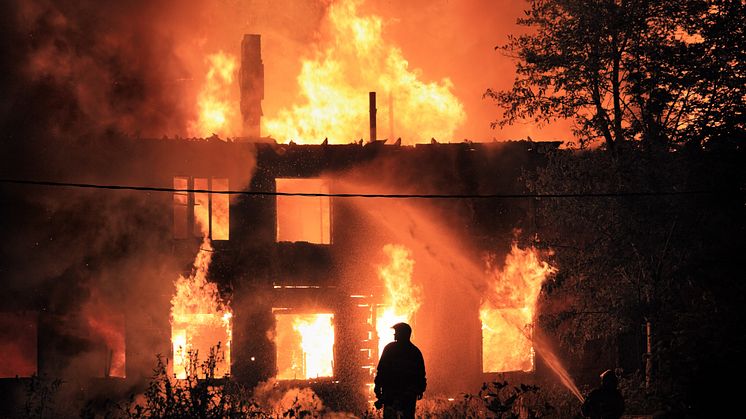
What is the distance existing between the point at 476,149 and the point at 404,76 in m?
17.0

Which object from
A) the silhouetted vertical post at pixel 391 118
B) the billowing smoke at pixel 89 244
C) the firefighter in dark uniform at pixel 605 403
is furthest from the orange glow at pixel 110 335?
the silhouetted vertical post at pixel 391 118

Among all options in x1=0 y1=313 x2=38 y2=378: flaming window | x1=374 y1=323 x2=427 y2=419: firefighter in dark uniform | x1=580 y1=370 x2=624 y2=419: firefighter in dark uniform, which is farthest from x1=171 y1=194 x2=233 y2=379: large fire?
x1=580 y1=370 x2=624 y2=419: firefighter in dark uniform

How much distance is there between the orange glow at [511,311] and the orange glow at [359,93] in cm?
1176

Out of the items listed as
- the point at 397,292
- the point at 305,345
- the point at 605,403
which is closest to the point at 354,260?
the point at 397,292

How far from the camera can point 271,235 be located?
26.3 metres

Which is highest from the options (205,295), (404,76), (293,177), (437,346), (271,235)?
(404,76)

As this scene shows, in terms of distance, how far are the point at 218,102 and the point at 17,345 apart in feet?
41.6

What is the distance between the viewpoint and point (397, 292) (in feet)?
87.6

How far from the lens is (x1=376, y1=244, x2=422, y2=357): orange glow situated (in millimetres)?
26688

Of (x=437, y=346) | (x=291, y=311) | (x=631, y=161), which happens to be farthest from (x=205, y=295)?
(x=631, y=161)

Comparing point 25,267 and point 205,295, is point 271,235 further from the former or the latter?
point 25,267

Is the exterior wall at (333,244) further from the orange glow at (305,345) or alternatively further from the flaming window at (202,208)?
the orange glow at (305,345)

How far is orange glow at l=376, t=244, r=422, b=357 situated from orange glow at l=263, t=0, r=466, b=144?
10.2 meters

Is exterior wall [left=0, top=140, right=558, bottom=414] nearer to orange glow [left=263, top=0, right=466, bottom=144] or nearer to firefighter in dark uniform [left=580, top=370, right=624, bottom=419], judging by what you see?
orange glow [left=263, top=0, right=466, bottom=144]
